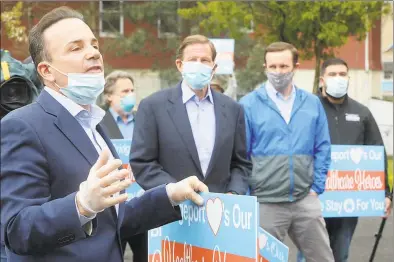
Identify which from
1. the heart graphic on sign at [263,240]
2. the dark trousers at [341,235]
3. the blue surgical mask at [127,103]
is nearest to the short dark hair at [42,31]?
the heart graphic on sign at [263,240]

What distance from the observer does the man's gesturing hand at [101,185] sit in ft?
9.15

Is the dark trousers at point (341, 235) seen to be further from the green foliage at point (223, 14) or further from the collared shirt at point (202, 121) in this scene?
the green foliage at point (223, 14)

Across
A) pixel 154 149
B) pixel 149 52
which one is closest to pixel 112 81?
pixel 154 149

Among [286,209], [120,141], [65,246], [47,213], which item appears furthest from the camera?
[120,141]

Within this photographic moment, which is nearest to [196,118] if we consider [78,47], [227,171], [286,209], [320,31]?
[227,171]

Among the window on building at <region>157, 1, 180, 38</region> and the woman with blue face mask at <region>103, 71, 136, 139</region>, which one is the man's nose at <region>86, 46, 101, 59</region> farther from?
the window on building at <region>157, 1, 180, 38</region>

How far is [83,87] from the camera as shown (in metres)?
3.17

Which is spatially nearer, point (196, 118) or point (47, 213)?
point (47, 213)

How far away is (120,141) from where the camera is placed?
26.2ft

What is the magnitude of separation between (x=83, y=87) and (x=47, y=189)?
16.4 inches

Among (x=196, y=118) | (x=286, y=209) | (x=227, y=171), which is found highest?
(x=196, y=118)

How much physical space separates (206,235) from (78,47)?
1.14 m

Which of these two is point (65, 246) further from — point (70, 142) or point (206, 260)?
point (206, 260)

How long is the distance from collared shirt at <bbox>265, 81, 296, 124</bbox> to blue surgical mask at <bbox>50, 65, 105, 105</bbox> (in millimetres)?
3543
